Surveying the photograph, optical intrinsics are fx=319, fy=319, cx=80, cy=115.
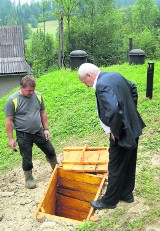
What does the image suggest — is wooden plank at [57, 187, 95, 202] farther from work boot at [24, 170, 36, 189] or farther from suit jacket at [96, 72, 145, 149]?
suit jacket at [96, 72, 145, 149]

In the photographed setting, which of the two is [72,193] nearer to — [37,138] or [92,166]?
[92,166]

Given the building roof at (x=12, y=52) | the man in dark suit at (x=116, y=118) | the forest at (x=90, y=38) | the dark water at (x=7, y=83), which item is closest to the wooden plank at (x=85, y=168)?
the man in dark suit at (x=116, y=118)

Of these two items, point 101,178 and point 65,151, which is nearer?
point 101,178

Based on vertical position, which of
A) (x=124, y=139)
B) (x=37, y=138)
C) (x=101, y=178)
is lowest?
(x=101, y=178)

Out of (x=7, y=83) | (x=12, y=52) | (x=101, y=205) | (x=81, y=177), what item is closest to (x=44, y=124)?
(x=81, y=177)

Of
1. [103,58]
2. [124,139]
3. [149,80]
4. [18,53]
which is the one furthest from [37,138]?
[103,58]

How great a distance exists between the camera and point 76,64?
14.0 meters

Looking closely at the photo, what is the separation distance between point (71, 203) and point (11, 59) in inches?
695

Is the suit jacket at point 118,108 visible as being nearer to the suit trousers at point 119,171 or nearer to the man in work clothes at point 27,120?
the suit trousers at point 119,171

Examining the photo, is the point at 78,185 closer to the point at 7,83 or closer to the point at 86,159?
the point at 86,159

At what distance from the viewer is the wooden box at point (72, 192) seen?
473 cm

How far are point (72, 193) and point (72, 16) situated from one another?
103 ft

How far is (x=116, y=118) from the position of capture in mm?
3357

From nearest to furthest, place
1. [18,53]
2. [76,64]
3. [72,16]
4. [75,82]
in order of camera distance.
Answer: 1. [75,82]
2. [76,64]
3. [18,53]
4. [72,16]
